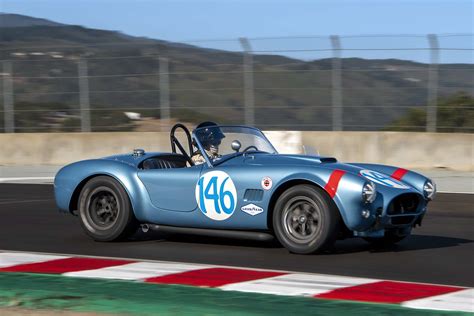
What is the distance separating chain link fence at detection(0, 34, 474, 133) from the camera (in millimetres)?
16500

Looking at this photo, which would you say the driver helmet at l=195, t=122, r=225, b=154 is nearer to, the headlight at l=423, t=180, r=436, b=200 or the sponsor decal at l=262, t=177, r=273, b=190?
the sponsor decal at l=262, t=177, r=273, b=190

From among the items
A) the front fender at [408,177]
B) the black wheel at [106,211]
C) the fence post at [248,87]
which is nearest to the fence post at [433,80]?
the fence post at [248,87]

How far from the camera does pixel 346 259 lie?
24.5ft

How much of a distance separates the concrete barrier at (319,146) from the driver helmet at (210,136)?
7148mm

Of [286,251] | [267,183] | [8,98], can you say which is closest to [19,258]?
[267,183]

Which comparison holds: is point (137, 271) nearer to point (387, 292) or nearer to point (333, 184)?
point (333, 184)

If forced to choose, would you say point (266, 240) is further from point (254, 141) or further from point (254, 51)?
point (254, 51)

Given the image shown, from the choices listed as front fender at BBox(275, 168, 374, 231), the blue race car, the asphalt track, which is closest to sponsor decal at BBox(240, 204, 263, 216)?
the blue race car

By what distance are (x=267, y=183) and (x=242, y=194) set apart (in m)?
0.27

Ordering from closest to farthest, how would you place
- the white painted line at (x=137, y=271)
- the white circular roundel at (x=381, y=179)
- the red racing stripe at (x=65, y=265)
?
1. the white painted line at (x=137, y=271)
2. the red racing stripe at (x=65, y=265)
3. the white circular roundel at (x=381, y=179)

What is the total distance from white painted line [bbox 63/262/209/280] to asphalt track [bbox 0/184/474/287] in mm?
388

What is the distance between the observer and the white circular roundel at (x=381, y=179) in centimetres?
766

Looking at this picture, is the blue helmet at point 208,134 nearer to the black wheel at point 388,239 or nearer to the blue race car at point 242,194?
the blue race car at point 242,194

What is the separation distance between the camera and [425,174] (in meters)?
16.1
